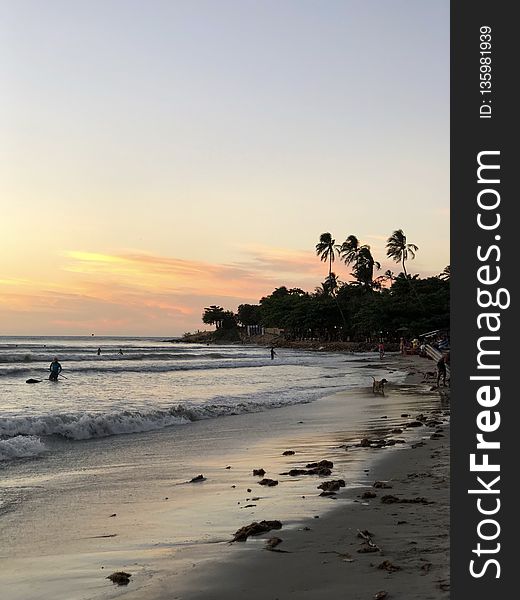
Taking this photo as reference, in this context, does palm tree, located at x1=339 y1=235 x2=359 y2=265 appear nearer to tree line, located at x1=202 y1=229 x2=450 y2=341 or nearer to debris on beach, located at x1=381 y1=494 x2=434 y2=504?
tree line, located at x1=202 y1=229 x2=450 y2=341

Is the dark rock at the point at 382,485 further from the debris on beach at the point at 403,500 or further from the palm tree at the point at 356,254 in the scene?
the palm tree at the point at 356,254

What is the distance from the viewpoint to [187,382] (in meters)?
34.1

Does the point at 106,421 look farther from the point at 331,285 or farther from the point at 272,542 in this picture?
the point at 331,285

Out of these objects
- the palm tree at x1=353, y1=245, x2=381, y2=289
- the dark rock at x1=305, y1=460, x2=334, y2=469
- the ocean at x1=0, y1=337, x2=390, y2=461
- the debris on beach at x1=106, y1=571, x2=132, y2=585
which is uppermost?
the palm tree at x1=353, y1=245, x2=381, y2=289

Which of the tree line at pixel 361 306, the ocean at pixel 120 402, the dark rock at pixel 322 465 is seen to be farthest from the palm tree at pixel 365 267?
the dark rock at pixel 322 465

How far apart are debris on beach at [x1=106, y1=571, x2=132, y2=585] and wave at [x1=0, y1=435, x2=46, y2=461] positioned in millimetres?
7268

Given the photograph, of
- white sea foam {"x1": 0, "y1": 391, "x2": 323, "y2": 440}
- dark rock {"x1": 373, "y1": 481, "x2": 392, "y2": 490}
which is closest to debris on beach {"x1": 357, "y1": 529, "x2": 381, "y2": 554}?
dark rock {"x1": 373, "y1": 481, "x2": 392, "y2": 490}

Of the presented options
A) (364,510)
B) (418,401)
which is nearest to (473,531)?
(364,510)

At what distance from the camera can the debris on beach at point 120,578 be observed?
488cm

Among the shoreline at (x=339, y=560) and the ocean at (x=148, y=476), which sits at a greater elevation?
the shoreline at (x=339, y=560)

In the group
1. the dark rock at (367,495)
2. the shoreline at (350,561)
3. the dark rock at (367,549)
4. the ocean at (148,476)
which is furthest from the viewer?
the dark rock at (367,495)

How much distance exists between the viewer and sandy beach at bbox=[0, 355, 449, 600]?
4719 mm

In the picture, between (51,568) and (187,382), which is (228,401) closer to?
(187,382)

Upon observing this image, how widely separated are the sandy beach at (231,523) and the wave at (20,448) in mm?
646
